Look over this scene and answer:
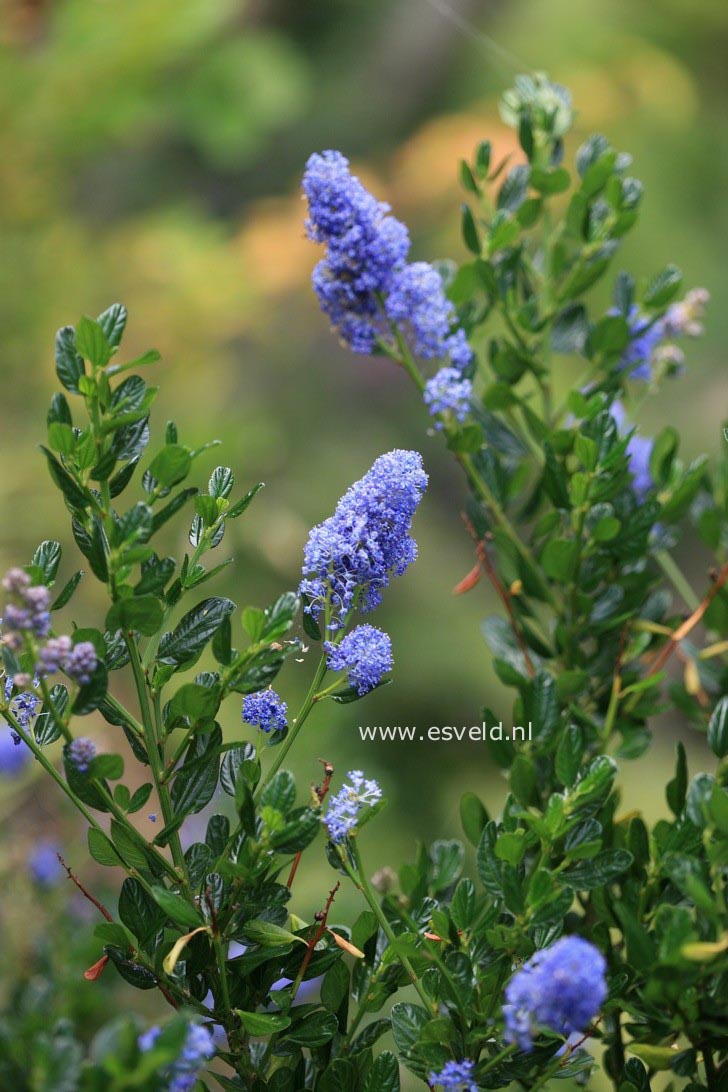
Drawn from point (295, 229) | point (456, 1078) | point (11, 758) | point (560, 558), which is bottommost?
point (456, 1078)

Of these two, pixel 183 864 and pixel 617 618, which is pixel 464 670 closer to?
pixel 617 618

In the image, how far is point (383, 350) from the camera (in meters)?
0.49

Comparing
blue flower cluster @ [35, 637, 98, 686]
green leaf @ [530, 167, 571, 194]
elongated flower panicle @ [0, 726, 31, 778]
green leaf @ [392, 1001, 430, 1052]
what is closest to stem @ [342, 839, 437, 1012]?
green leaf @ [392, 1001, 430, 1052]

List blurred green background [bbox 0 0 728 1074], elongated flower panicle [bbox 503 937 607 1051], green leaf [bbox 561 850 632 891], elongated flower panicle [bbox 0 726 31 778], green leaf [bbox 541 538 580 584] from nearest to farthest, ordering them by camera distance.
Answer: elongated flower panicle [bbox 503 937 607 1051] → green leaf [bbox 561 850 632 891] → green leaf [bbox 541 538 580 584] → elongated flower panicle [bbox 0 726 31 778] → blurred green background [bbox 0 0 728 1074]

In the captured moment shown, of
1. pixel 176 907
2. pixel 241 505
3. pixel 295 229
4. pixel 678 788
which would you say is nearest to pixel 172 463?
pixel 241 505

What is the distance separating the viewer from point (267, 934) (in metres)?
0.34

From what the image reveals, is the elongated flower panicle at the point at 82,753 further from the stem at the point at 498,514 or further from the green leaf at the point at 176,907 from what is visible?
the stem at the point at 498,514

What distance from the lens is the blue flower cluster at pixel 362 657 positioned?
0.35 meters

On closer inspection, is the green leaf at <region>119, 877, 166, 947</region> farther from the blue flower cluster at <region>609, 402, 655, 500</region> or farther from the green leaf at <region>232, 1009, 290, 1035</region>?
the blue flower cluster at <region>609, 402, 655, 500</region>

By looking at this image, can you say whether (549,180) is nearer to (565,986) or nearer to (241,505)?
(241,505)

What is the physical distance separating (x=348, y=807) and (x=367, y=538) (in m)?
0.09

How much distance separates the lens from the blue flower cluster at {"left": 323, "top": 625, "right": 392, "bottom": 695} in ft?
1.16

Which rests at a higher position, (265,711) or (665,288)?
(665,288)

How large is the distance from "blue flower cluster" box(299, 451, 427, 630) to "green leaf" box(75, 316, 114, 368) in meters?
0.09
